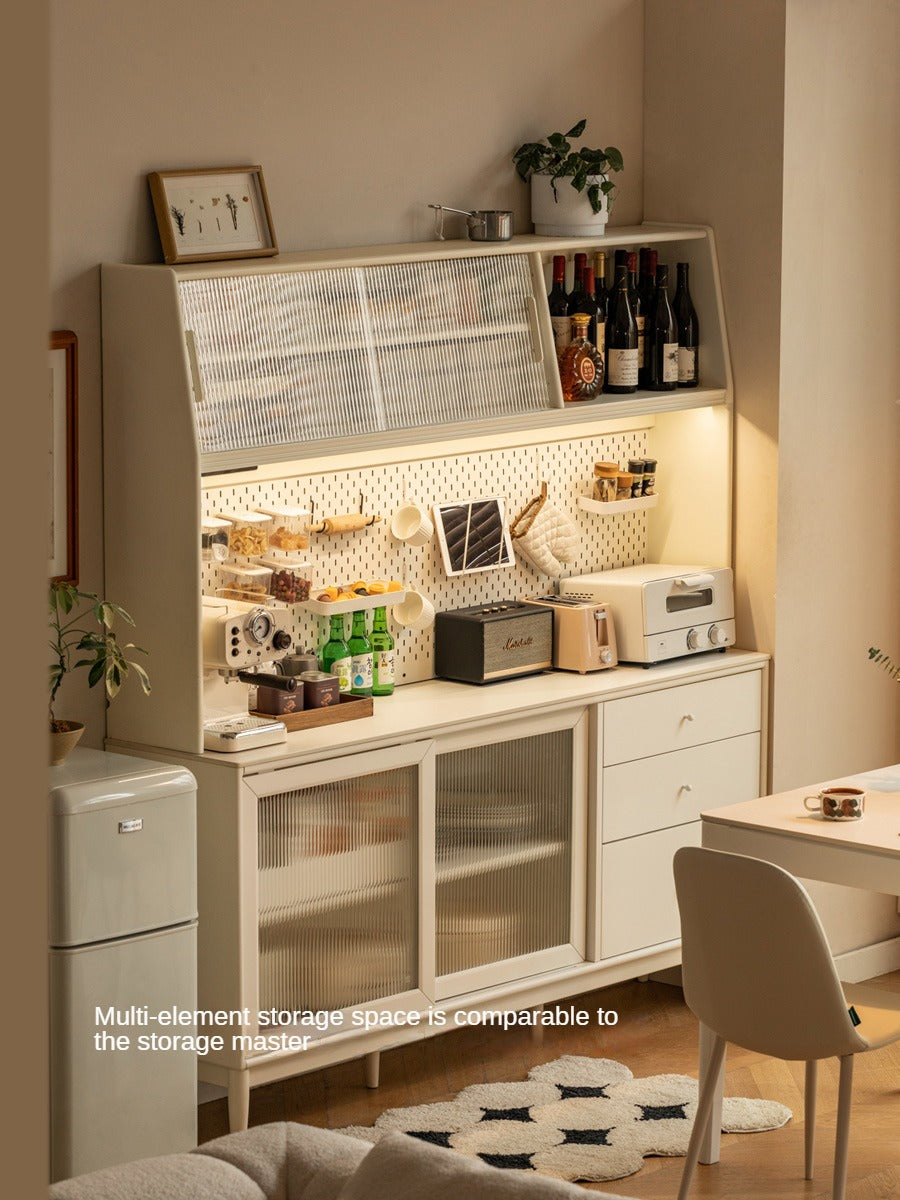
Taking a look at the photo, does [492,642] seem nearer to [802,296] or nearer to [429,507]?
[429,507]

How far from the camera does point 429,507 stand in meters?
4.70

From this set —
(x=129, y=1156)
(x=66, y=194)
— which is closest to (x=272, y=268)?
(x=66, y=194)

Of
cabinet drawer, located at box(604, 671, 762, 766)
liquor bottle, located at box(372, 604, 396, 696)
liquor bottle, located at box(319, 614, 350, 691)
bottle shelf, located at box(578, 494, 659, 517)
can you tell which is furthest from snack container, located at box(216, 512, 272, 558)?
bottle shelf, located at box(578, 494, 659, 517)

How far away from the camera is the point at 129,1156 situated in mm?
3650

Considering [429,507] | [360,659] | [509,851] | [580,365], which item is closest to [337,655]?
[360,659]

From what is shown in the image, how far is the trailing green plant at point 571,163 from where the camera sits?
463 centimetres

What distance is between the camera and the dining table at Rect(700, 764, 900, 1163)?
3.41 m

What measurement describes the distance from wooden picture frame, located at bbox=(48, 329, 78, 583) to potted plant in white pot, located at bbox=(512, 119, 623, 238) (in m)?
1.47

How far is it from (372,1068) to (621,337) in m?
2.07

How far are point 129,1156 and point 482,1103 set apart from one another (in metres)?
0.96

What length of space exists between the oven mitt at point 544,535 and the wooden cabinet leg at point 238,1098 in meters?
1.70

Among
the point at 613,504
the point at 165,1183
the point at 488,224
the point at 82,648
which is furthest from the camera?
the point at 613,504

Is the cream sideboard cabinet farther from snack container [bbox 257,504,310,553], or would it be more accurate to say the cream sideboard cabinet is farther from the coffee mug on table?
the coffee mug on table

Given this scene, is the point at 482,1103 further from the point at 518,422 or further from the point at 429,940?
the point at 518,422
